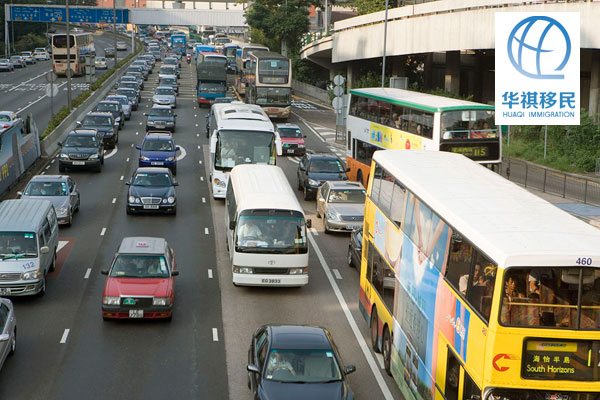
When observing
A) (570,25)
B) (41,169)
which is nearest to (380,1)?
(41,169)

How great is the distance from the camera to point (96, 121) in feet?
156

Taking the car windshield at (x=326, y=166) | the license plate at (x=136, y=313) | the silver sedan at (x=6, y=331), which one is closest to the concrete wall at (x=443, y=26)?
the car windshield at (x=326, y=166)

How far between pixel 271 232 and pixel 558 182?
795 inches

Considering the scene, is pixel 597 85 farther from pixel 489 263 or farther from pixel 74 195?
pixel 489 263

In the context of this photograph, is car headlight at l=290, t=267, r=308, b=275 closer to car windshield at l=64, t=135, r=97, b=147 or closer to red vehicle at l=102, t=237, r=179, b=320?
red vehicle at l=102, t=237, r=179, b=320

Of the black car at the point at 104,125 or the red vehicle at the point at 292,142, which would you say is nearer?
the black car at the point at 104,125

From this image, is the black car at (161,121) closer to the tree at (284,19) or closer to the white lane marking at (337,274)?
the white lane marking at (337,274)

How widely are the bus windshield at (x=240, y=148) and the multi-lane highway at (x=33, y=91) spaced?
75.1 feet

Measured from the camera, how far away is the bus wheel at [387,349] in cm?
1723

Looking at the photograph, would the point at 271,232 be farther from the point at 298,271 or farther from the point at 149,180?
the point at 149,180

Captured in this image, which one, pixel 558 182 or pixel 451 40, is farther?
pixel 451 40

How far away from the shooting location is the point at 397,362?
648 inches

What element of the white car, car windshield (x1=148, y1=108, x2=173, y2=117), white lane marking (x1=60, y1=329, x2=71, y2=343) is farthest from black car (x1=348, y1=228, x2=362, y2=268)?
the white car

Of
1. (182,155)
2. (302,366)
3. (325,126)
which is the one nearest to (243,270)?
(302,366)
